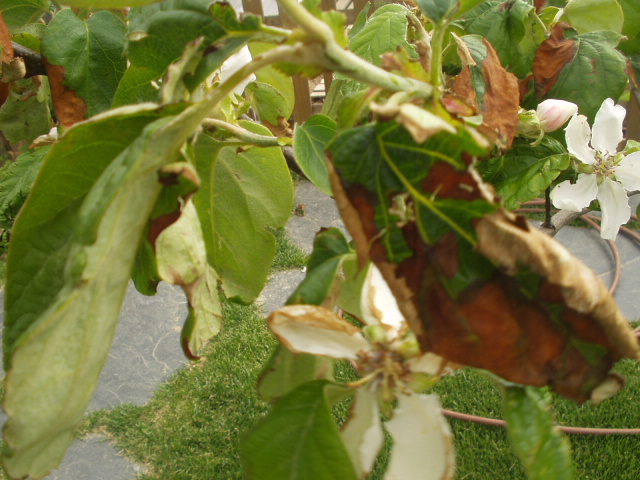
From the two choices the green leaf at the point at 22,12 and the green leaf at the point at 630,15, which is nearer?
the green leaf at the point at 22,12

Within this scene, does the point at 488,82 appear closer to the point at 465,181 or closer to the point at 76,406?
the point at 465,181

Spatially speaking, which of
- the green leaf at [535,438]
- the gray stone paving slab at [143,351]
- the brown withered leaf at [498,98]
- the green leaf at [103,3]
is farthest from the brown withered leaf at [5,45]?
the gray stone paving slab at [143,351]

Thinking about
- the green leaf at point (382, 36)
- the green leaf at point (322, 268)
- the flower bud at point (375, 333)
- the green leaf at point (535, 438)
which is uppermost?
the green leaf at point (382, 36)

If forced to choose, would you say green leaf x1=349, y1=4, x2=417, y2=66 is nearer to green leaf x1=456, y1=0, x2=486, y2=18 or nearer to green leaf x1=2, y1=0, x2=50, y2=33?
green leaf x1=456, y1=0, x2=486, y2=18

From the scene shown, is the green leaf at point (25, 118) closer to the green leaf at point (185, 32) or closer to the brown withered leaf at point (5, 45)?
the brown withered leaf at point (5, 45)

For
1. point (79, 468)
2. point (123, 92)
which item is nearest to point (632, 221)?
point (79, 468)

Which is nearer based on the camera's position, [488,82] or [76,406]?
[76,406]

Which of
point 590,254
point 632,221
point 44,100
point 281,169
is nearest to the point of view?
point 281,169
